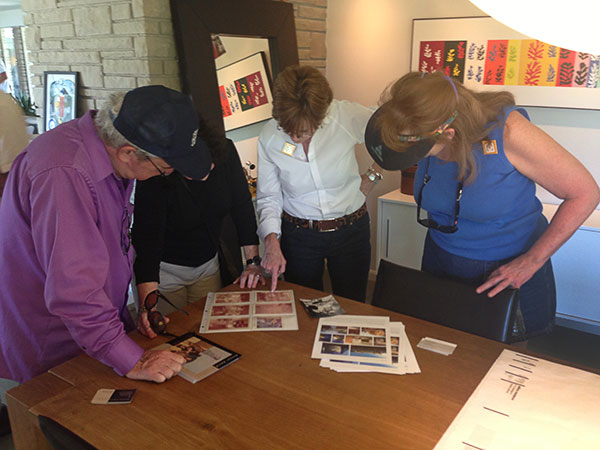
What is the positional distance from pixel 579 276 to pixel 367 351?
1.90 meters

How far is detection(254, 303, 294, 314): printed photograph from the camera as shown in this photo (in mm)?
1685

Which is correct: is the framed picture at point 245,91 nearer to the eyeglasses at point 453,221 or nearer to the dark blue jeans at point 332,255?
the dark blue jeans at point 332,255

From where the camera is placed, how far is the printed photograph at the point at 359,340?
1.47m

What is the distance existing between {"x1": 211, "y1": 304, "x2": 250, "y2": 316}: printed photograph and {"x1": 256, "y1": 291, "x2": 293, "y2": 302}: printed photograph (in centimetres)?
7

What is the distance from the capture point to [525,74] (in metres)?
2.92

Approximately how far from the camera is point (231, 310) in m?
1.70

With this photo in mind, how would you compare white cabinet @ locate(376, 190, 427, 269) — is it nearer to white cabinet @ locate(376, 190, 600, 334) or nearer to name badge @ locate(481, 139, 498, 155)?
white cabinet @ locate(376, 190, 600, 334)

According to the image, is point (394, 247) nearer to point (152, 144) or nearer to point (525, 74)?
point (525, 74)

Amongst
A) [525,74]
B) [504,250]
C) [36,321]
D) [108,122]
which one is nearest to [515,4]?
[108,122]

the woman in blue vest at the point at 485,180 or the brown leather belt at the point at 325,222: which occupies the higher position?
the woman in blue vest at the point at 485,180

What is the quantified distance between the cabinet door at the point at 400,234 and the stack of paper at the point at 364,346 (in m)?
1.70

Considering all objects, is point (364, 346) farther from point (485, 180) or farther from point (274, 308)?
point (485, 180)

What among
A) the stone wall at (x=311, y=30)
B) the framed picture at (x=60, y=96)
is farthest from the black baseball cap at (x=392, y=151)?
the stone wall at (x=311, y=30)

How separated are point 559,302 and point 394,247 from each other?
1.01 m
